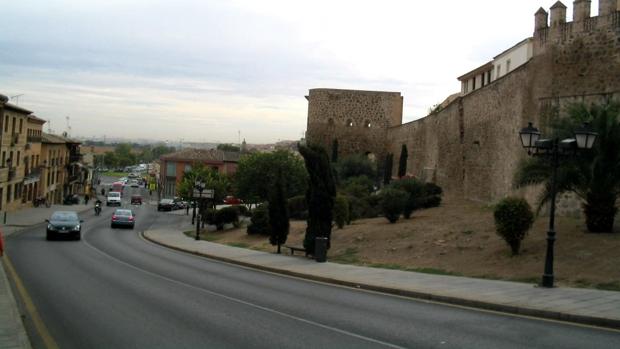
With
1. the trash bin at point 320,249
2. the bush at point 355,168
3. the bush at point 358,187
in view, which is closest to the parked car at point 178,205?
the bush at point 355,168

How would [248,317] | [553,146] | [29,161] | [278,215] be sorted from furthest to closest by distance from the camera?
[29,161] < [278,215] < [553,146] < [248,317]

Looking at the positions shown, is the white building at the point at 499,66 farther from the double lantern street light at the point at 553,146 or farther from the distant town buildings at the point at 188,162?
the distant town buildings at the point at 188,162

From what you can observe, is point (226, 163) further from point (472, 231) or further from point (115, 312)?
point (115, 312)

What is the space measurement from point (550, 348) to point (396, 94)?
60.0m

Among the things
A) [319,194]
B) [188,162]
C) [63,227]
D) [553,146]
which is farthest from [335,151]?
[553,146]

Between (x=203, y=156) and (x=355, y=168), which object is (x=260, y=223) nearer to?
(x=355, y=168)

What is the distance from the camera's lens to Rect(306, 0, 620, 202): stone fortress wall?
933 inches

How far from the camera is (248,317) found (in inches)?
439

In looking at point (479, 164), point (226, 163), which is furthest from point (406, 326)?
point (226, 163)

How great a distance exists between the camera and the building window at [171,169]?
10325cm

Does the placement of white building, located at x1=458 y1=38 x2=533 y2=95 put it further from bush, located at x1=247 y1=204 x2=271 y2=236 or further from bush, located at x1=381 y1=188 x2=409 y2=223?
bush, located at x1=247 y1=204 x2=271 y2=236

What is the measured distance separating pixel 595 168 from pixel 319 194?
9.48 meters

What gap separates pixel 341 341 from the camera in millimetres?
9148

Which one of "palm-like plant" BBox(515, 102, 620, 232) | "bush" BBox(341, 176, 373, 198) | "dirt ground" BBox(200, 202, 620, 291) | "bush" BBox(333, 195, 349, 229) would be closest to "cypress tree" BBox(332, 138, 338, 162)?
"bush" BBox(341, 176, 373, 198)
